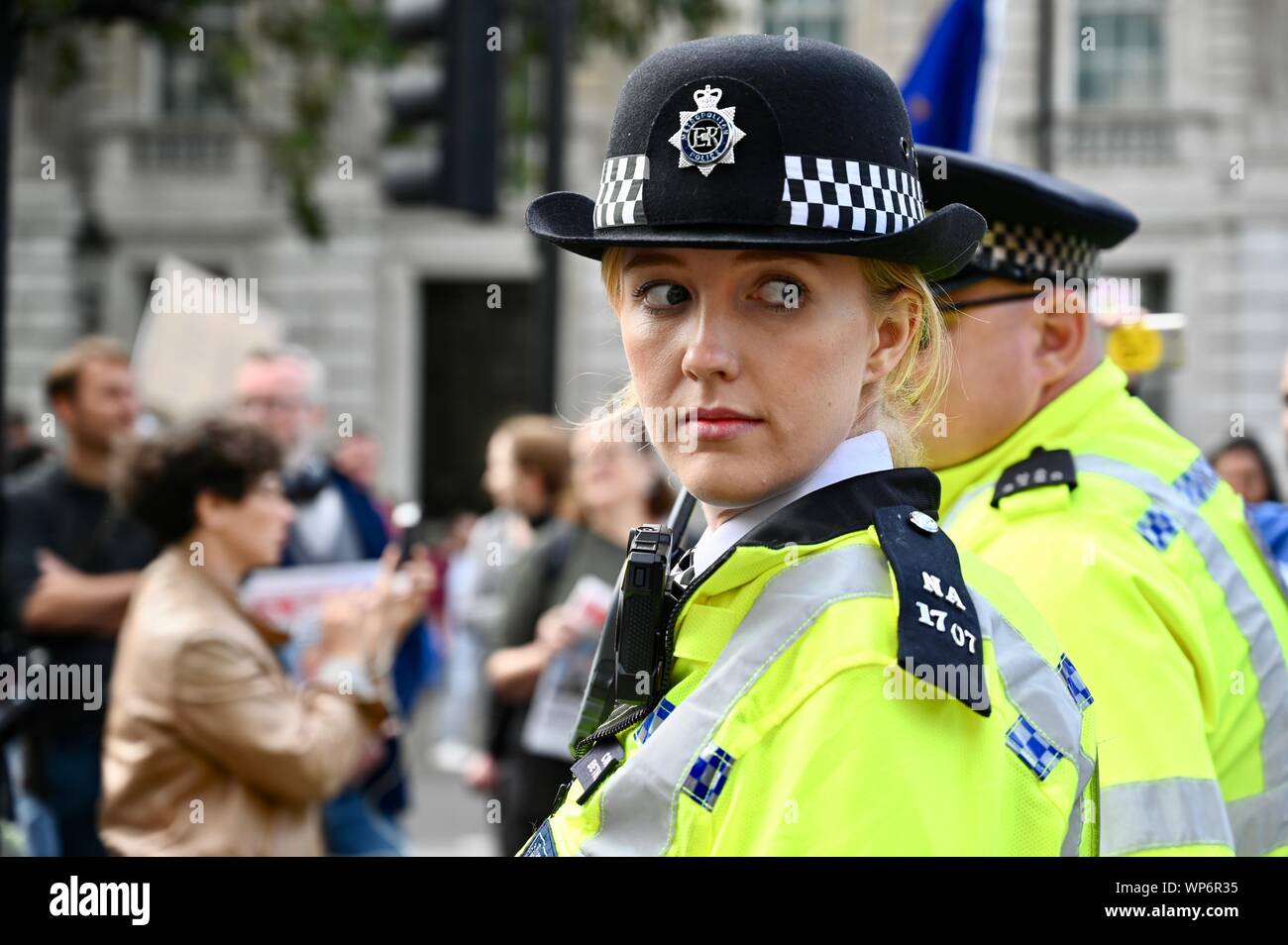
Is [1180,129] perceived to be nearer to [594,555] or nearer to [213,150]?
[213,150]

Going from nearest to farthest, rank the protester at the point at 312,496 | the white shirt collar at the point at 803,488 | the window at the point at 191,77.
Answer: the white shirt collar at the point at 803,488, the protester at the point at 312,496, the window at the point at 191,77

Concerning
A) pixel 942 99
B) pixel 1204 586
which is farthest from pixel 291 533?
pixel 1204 586

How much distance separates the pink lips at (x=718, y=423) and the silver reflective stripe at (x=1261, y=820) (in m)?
1.16

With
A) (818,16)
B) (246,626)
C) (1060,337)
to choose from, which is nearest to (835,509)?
(1060,337)

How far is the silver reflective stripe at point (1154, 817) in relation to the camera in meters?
2.00

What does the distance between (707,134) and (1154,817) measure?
102 cm

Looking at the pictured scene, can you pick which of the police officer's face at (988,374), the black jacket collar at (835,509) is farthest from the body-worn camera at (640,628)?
the police officer's face at (988,374)

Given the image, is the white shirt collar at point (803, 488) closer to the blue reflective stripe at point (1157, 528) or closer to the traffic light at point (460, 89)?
the blue reflective stripe at point (1157, 528)

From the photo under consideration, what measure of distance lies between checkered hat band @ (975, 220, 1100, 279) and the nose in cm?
101

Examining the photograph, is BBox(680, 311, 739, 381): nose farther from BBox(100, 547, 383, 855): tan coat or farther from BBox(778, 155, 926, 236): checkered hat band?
BBox(100, 547, 383, 855): tan coat

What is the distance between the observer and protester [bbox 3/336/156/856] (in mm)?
4672

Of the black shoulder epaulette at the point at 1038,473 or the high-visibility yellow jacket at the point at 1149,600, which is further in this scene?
the black shoulder epaulette at the point at 1038,473
